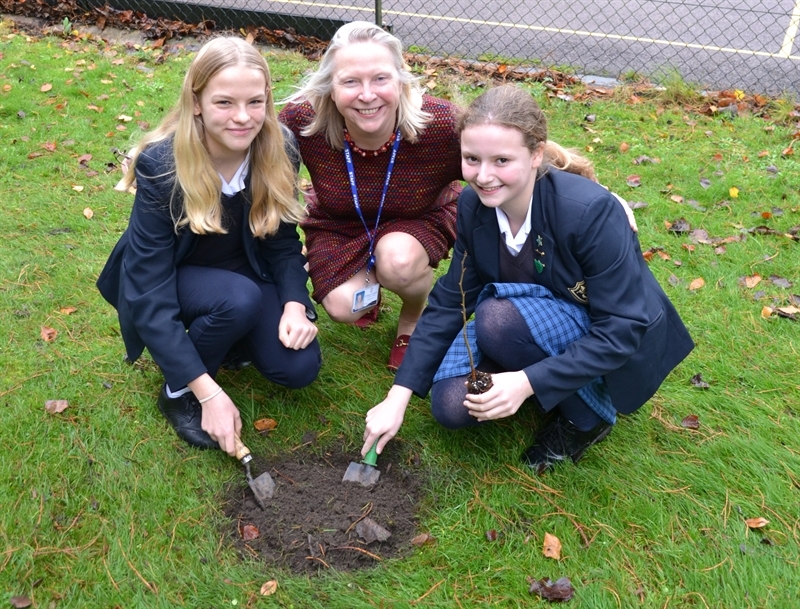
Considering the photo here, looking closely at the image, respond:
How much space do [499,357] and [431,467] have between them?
1.51 feet

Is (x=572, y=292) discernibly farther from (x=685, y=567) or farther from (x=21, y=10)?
(x=21, y=10)

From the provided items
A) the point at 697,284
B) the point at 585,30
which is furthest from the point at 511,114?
the point at 585,30

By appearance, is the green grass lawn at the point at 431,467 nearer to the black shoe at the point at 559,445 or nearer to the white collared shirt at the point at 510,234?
the black shoe at the point at 559,445

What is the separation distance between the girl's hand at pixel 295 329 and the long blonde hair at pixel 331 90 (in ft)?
2.22

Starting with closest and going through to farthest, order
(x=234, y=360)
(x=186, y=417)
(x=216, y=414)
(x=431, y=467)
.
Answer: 1. (x=216, y=414)
2. (x=431, y=467)
3. (x=186, y=417)
4. (x=234, y=360)

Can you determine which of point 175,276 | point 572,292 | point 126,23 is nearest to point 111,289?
point 175,276

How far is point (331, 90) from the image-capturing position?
276 cm

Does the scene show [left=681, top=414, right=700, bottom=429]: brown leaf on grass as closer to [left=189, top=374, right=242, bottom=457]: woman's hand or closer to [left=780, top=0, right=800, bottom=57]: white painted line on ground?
[left=189, top=374, right=242, bottom=457]: woman's hand

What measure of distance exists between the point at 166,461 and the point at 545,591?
1.33 m

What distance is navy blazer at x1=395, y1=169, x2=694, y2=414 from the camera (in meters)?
2.26

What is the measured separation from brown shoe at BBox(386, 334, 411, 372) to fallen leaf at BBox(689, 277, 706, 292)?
4.76ft

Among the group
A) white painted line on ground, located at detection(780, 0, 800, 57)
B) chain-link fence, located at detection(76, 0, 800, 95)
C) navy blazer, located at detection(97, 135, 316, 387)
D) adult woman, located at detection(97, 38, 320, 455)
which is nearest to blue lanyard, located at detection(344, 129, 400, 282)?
adult woman, located at detection(97, 38, 320, 455)

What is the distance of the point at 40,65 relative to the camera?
238 inches

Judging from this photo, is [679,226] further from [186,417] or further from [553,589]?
[186,417]
